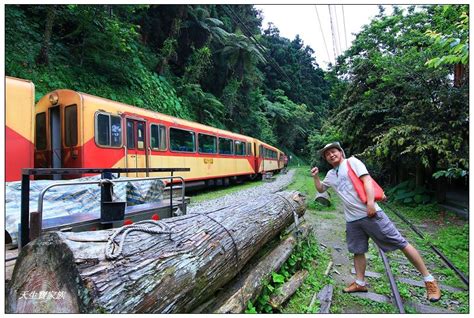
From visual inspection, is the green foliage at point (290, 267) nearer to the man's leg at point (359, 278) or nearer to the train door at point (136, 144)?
the man's leg at point (359, 278)

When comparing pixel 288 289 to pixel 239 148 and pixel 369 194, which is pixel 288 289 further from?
pixel 239 148

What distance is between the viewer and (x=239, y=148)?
1527 centimetres

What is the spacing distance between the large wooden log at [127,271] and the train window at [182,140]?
6785 millimetres

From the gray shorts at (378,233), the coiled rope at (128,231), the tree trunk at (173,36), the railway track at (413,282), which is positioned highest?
the tree trunk at (173,36)

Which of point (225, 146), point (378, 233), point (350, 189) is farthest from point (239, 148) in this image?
point (378, 233)

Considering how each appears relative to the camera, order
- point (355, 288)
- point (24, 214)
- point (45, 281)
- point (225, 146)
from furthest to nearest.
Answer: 1. point (225, 146)
2. point (355, 288)
3. point (24, 214)
4. point (45, 281)

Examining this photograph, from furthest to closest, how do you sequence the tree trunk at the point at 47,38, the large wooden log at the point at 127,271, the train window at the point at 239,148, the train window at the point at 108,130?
the train window at the point at 239,148, the tree trunk at the point at 47,38, the train window at the point at 108,130, the large wooden log at the point at 127,271

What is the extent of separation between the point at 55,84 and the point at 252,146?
10280mm

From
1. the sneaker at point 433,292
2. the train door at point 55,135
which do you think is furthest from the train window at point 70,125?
the sneaker at point 433,292

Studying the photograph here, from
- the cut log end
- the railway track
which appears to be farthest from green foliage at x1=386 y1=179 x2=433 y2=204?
the cut log end

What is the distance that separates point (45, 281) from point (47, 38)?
11.2 m

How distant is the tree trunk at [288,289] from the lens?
9.85 ft

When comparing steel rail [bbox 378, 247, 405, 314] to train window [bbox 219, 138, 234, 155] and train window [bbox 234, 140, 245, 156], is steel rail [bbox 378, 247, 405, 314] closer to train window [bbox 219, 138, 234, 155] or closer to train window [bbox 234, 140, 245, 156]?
train window [bbox 219, 138, 234, 155]
